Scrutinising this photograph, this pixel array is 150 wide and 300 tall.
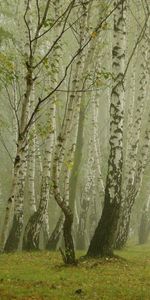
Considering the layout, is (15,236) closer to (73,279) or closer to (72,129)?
(72,129)

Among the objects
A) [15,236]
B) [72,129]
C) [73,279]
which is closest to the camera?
[73,279]

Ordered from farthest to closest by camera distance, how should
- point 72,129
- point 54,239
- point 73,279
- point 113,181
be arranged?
point 72,129 → point 54,239 → point 113,181 → point 73,279

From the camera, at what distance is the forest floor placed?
36.5ft

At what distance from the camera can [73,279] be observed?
12922 mm

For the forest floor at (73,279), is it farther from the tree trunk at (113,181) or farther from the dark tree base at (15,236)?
the dark tree base at (15,236)

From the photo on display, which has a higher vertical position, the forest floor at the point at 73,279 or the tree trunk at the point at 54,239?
the tree trunk at the point at 54,239

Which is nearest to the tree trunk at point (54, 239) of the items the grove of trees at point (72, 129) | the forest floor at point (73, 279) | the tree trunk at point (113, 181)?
the grove of trees at point (72, 129)

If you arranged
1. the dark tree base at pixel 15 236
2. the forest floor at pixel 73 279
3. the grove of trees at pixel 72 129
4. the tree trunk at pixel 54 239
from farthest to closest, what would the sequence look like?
the tree trunk at pixel 54 239 → the dark tree base at pixel 15 236 → the grove of trees at pixel 72 129 → the forest floor at pixel 73 279

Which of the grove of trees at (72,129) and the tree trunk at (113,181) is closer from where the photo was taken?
the grove of trees at (72,129)

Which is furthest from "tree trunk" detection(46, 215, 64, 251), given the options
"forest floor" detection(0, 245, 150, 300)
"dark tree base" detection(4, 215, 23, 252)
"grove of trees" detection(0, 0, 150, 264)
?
"forest floor" detection(0, 245, 150, 300)

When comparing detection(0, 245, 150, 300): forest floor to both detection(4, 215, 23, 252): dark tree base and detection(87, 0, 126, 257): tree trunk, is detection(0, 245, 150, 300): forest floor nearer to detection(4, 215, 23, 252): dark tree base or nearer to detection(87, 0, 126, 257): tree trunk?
detection(87, 0, 126, 257): tree trunk

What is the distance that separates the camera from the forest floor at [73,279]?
36.5 ft

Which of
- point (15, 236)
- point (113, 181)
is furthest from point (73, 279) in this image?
point (15, 236)

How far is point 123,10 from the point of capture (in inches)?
673
